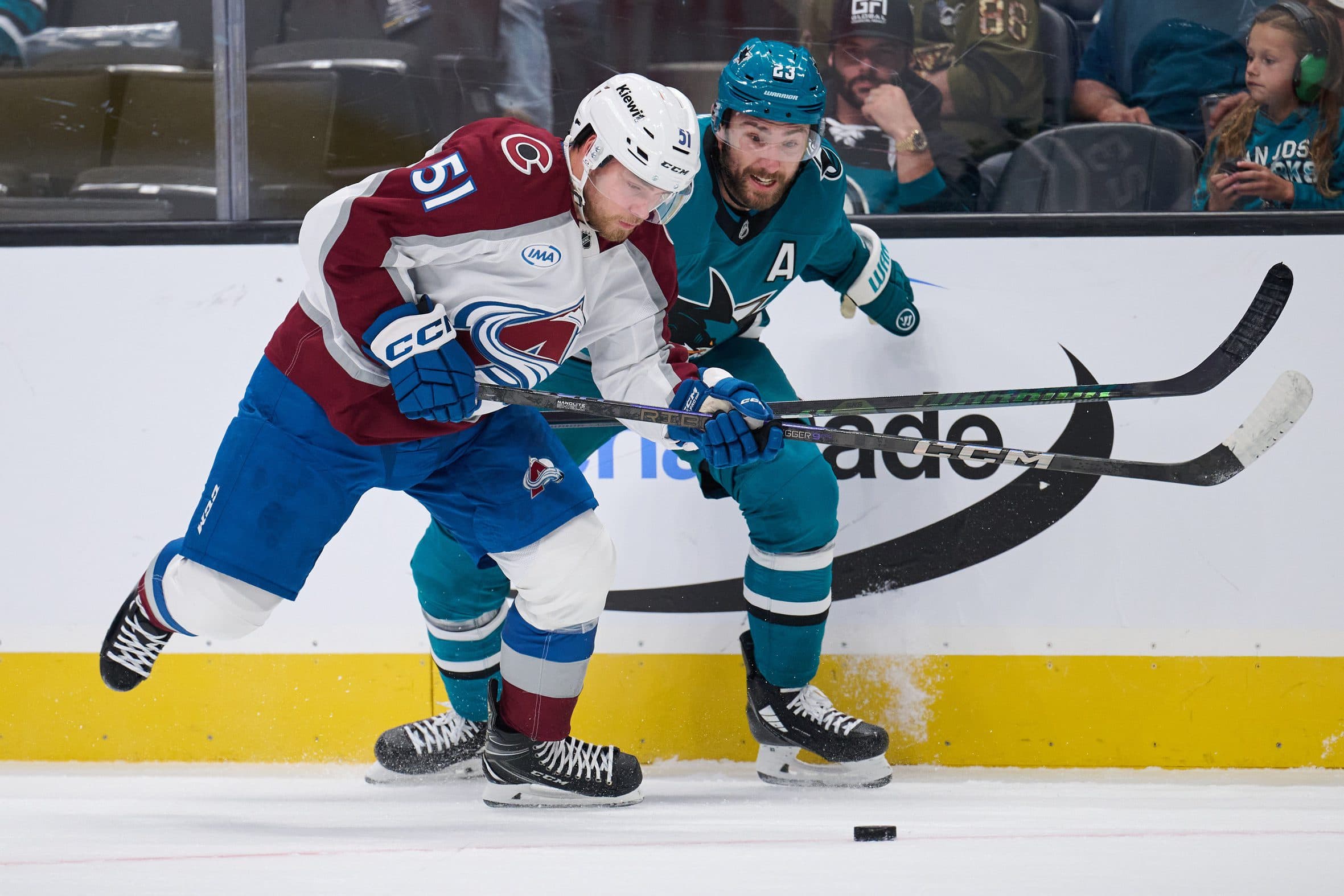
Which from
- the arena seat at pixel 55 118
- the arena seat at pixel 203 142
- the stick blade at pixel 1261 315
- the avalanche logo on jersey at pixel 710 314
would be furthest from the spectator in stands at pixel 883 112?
the arena seat at pixel 55 118

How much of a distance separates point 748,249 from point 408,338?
2.44 ft

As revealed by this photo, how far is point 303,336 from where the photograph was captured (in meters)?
1.84

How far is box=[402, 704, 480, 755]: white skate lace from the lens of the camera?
2.38m

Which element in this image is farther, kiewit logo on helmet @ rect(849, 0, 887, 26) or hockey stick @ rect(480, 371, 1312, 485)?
kiewit logo on helmet @ rect(849, 0, 887, 26)

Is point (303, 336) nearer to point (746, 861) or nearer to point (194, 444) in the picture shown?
point (194, 444)

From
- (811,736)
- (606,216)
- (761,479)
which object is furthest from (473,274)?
(811,736)

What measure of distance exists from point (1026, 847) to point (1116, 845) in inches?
5.3

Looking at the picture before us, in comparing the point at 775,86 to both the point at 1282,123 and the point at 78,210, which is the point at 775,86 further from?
the point at 78,210

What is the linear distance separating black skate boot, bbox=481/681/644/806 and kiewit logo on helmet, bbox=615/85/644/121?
1054 millimetres

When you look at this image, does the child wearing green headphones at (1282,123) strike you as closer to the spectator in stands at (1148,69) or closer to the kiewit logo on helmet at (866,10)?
the spectator in stands at (1148,69)

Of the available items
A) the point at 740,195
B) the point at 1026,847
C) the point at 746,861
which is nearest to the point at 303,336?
the point at 740,195

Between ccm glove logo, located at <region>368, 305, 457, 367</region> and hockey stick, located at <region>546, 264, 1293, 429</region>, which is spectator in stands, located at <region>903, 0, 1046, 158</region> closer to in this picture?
hockey stick, located at <region>546, 264, 1293, 429</region>

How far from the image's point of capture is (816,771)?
2.35m

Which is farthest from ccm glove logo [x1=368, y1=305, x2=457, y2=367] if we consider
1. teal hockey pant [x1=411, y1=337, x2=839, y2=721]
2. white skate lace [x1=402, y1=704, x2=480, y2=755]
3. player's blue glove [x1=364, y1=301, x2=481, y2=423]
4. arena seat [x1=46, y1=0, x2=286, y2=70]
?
arena seat [x1=46, y1=0, x2=286, y2=70]
